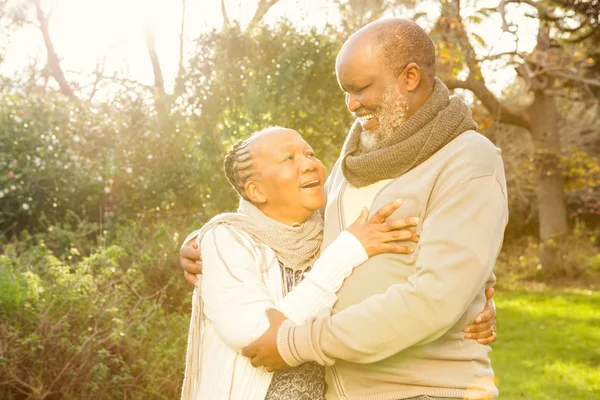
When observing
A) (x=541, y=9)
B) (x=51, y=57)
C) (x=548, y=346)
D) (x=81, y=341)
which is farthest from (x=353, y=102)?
(x=51, y=57)

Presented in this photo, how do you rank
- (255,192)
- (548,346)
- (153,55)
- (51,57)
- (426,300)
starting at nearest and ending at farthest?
1. (426,300)
2. (255,192)
3. (548,346)
4. (153,55)
5. (51,57)

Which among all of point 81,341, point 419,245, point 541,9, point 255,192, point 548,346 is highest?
point 255,192

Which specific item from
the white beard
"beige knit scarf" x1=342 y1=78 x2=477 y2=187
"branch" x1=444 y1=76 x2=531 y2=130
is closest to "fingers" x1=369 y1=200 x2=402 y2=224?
"beige knit scarf" x1=342 y1=78 x2=477 y2=187

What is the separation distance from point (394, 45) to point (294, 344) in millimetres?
1006

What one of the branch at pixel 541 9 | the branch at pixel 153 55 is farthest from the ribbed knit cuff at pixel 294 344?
the branch at pixel 153 55

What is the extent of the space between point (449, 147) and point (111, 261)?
16.6 feet

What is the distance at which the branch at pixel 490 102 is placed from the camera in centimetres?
1302

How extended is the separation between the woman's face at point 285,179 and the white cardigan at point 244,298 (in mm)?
187

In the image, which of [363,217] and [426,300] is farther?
[363,217]

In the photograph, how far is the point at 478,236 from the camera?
226 cm

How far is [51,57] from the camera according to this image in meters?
20.0

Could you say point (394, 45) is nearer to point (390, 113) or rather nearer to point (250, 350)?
point (390, 113)

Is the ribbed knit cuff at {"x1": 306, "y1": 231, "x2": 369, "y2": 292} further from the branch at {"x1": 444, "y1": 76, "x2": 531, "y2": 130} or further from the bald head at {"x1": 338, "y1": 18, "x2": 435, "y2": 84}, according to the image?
the branch at {"x1": 444, "y1": 76, "x2": 531, "y2": 130}

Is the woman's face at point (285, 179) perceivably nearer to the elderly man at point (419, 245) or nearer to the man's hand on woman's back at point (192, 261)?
the elderly man at point (419, 245)
